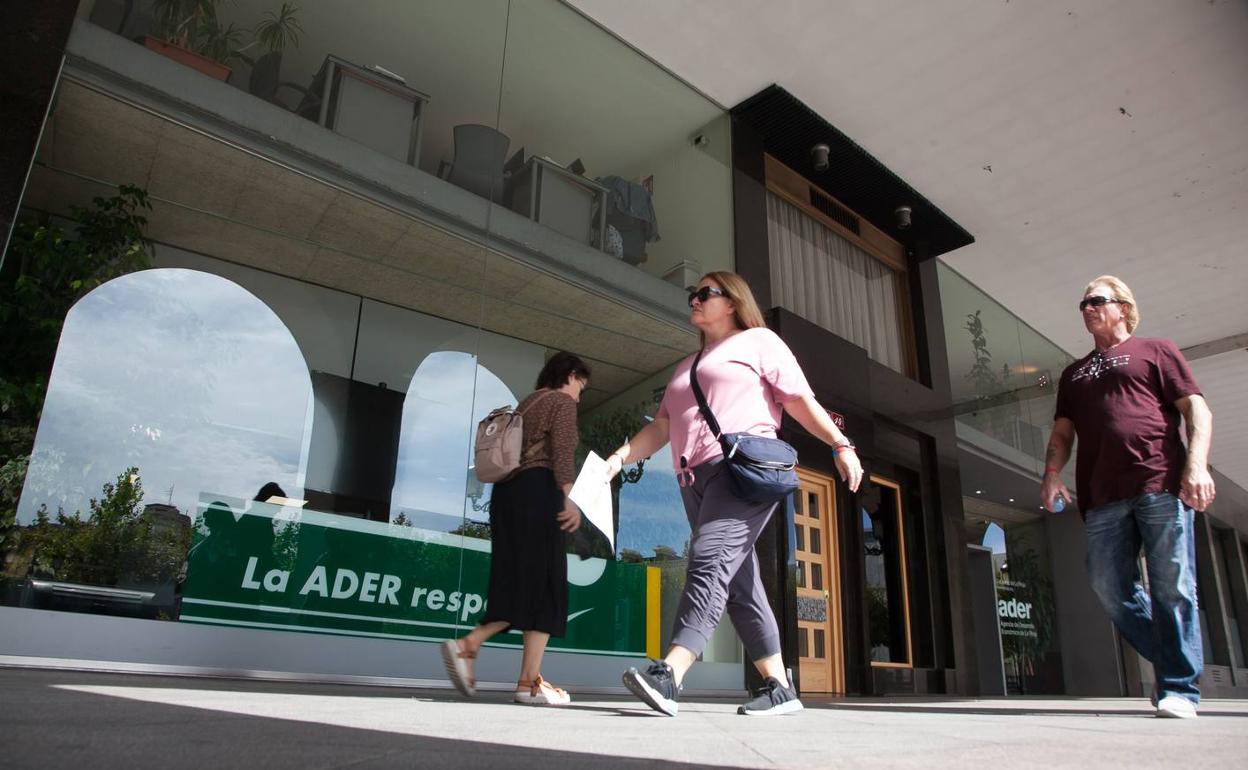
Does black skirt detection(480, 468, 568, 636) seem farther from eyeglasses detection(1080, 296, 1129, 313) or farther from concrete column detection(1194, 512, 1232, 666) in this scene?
concrete column detection(1194, 512, 1232, 666)

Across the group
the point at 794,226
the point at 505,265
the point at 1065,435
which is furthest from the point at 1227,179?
the point at 505,265

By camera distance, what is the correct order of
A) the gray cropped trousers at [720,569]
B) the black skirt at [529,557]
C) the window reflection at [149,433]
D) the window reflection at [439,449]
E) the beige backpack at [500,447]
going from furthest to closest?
the window reflection at [439,449] < the window reflection at [149,433] < the beige backpack at [500,447] < the black skirt at [529,557] < the gray cropped trousers at [720,569]

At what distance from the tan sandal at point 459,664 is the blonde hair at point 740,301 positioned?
1598mm

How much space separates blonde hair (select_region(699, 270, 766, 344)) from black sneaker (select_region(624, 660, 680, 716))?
1248 millimetres

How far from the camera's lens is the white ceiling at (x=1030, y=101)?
6.55m

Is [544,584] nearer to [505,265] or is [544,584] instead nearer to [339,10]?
[505,265]

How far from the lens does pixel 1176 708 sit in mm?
2768

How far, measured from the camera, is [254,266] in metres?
Answer: 4.30

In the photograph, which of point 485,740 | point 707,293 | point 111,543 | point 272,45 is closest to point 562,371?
point 707,293

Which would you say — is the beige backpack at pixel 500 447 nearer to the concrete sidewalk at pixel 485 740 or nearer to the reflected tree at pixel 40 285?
the concrete sidewalk at pixel 485 740

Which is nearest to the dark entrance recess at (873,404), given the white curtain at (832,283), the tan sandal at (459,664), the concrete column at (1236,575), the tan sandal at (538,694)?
the white curtain at (832,283)

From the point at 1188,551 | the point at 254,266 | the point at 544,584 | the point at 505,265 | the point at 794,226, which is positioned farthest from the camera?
the point at 794,226

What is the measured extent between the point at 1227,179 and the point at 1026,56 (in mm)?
3416

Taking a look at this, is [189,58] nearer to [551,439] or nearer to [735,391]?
[551,439]
